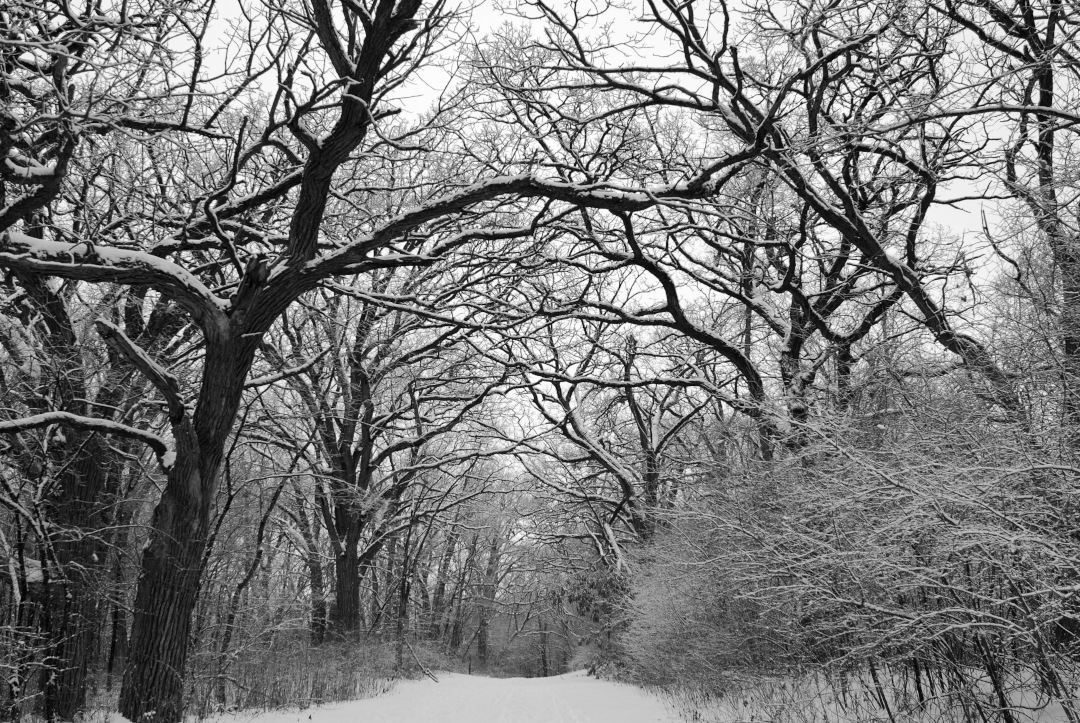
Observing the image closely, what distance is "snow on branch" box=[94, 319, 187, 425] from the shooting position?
7.15 metres

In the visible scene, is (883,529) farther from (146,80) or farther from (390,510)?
(390,510)

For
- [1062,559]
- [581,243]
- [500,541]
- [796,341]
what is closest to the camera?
[1062,559]

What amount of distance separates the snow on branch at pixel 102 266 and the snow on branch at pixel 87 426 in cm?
156

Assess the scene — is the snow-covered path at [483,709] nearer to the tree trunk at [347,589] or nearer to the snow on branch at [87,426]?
the tree trunk at [347,589]

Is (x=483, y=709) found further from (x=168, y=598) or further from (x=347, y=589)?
(x=168, y=598)

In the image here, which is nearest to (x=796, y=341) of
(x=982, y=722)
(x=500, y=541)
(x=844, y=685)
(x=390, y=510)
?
(x=844, y=685)

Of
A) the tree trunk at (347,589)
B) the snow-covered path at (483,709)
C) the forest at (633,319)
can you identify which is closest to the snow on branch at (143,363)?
the forest at (633,319)

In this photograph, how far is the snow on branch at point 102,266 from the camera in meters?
6.55

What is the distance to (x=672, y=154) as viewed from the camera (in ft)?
38.1

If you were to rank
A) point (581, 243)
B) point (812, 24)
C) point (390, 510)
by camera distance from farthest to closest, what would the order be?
1. point (390, 510)
2. point (581, 243)
3. point (812, 24)

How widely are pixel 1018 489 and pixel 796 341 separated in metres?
8.02

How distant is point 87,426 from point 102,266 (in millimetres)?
1981

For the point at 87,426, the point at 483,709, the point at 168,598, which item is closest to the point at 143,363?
the point at 87,426

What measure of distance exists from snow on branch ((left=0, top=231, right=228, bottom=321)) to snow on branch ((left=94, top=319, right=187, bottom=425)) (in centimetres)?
56
